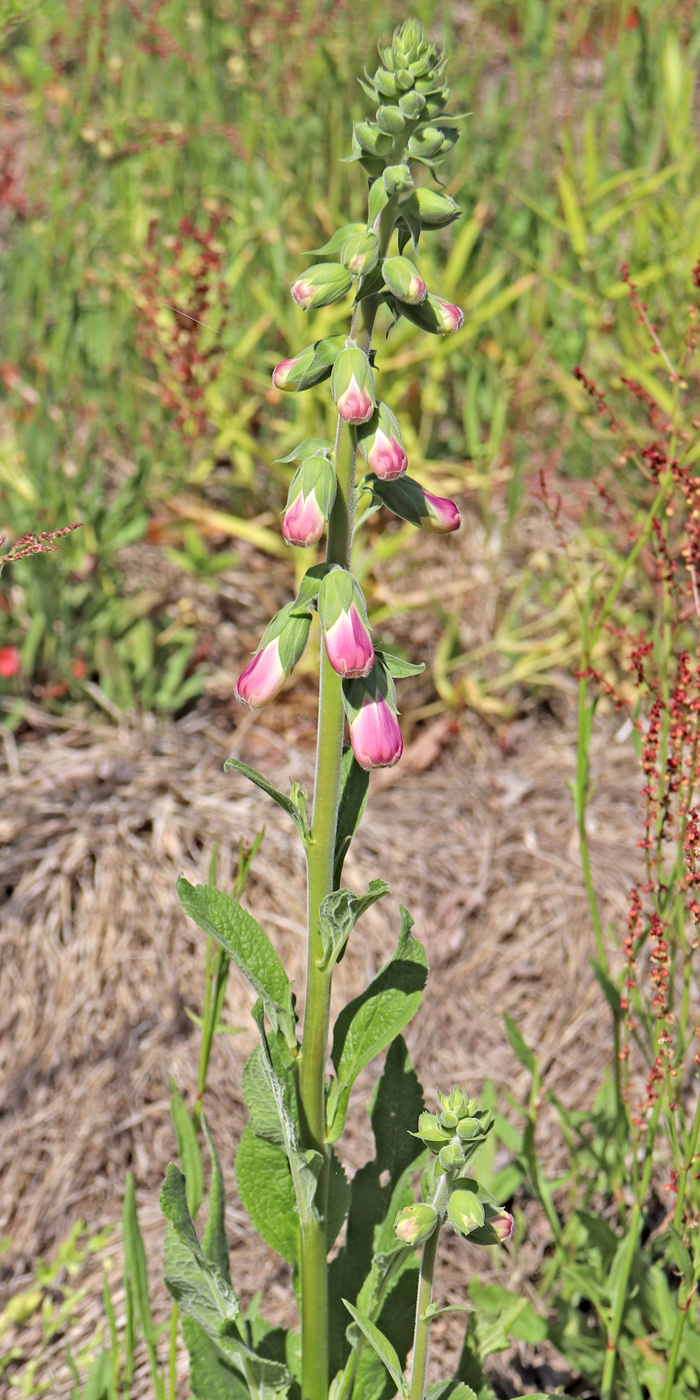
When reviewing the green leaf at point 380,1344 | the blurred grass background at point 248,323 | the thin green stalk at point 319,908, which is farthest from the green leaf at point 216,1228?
the blurred grass background at point 248,323

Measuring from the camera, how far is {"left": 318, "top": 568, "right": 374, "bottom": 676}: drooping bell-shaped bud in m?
1.04

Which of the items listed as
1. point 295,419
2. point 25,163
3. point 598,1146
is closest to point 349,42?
point 295,419

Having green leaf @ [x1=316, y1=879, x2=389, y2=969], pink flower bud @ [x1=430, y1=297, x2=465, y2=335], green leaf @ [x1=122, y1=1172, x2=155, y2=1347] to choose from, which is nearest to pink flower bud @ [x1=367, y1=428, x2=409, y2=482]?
pink flower bud @ [x1=430, y1=297, x2=465, y2=335]

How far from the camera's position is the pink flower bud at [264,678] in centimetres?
111

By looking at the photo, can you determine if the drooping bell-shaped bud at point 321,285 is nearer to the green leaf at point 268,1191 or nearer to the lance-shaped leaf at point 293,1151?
the lance-shaped leaf at point 293,1151

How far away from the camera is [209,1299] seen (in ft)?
4.08

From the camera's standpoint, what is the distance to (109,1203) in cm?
207

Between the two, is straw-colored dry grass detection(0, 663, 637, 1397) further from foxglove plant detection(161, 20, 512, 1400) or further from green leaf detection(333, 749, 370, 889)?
green leaf detection(333, 749, 370, 889)

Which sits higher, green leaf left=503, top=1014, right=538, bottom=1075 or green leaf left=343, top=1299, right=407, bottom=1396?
green leaf left=503, top=1014, right=538, bottom=1075

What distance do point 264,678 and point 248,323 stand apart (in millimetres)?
2615

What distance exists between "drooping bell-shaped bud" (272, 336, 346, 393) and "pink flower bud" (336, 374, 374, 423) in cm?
8

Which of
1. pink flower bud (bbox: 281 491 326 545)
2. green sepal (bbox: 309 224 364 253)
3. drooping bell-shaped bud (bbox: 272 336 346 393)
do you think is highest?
green sepal (bbox: 309 224 364 253)

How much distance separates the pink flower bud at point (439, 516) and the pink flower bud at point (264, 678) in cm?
19

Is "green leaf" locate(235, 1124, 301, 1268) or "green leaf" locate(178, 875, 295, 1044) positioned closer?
"green leaf" locate(178, 875, 295, 1044)
